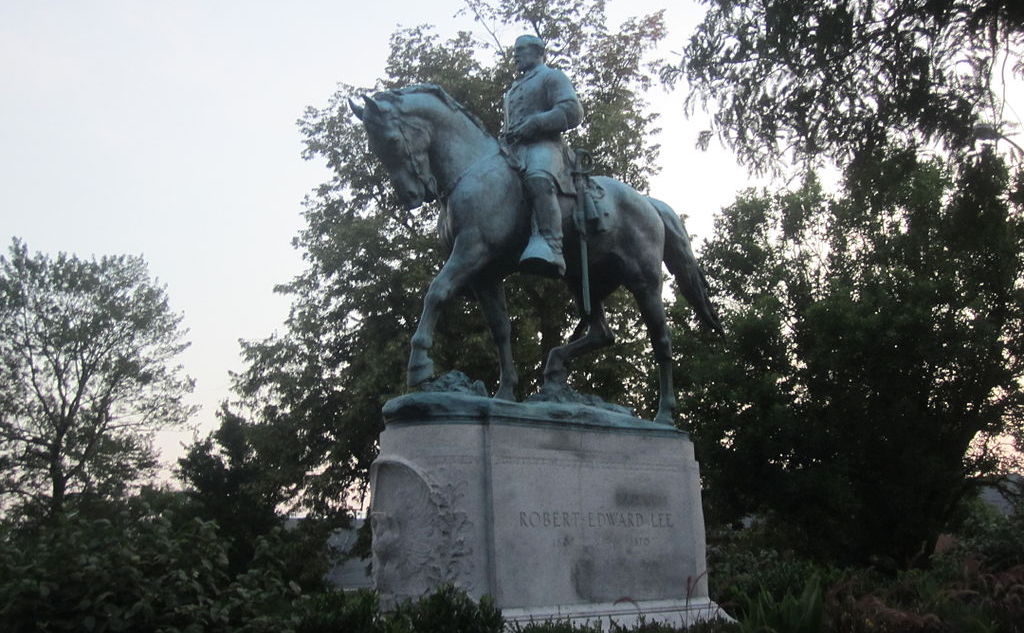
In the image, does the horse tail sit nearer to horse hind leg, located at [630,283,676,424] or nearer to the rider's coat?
horse hind leg, located at [630,283,676,424]

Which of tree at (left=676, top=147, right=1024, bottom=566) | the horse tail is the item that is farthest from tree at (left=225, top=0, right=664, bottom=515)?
the horse tail

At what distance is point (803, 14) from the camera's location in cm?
877

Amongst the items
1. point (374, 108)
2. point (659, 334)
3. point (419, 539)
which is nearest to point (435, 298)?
point (374, 108)

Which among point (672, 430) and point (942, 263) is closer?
point (672, 430)

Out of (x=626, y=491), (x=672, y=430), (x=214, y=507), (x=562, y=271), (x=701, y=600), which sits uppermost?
(x=214, y=507)

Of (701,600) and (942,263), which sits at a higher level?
(942,263)

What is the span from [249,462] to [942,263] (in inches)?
732

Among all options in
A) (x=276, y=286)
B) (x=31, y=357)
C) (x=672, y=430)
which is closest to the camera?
(x=672, y=430)

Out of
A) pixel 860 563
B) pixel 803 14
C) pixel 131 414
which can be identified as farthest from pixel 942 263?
pixel 131 414

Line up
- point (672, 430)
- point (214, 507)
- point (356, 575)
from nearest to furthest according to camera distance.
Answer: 1. point (672, 430)
2. point (214, 507)
3. point (356, 575)

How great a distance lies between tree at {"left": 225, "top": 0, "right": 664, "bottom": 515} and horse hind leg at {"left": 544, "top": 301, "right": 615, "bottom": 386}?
425 inches

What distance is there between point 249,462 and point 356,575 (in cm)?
1831

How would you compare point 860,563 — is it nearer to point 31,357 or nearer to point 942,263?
point 942,263

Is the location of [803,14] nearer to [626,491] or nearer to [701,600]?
[626,491]
